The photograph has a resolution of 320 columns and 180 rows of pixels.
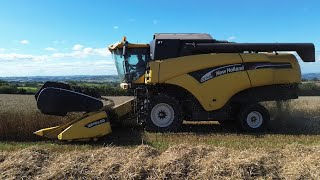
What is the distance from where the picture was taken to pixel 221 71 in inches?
411

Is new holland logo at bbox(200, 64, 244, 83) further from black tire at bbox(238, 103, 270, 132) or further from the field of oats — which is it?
the field of oats

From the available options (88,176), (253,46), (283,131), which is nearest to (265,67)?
(253,46)

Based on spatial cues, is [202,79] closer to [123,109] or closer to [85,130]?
[123,109]

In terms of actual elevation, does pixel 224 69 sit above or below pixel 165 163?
above

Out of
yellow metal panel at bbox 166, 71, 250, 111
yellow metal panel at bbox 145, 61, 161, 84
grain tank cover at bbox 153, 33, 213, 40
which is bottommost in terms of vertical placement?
yellow metal panel at bbox 166, 71, 250, 111

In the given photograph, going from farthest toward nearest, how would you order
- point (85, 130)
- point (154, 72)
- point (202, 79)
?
point (202, 79) < point (154, 72) < point (85, 130)

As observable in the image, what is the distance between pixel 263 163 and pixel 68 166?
280cm

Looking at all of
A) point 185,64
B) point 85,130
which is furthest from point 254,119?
point 85,130

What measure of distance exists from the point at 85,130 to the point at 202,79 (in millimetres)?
3391

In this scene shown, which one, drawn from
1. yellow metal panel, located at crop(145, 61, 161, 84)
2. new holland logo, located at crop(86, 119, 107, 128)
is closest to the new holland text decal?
yellow metal panel, located at crop(145, 61, 161, 84)

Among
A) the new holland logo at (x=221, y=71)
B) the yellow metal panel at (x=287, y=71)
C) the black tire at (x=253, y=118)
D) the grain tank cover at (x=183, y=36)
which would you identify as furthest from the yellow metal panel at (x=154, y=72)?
the yellow metal panel at (x=287, y=71)

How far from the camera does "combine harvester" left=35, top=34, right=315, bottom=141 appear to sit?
10336 mm

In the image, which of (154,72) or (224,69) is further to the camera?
(224,69)

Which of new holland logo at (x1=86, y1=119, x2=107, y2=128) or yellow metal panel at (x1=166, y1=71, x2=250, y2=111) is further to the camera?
yellow metal panel at (x1=166, y1=71, x2=250, y2=111)
